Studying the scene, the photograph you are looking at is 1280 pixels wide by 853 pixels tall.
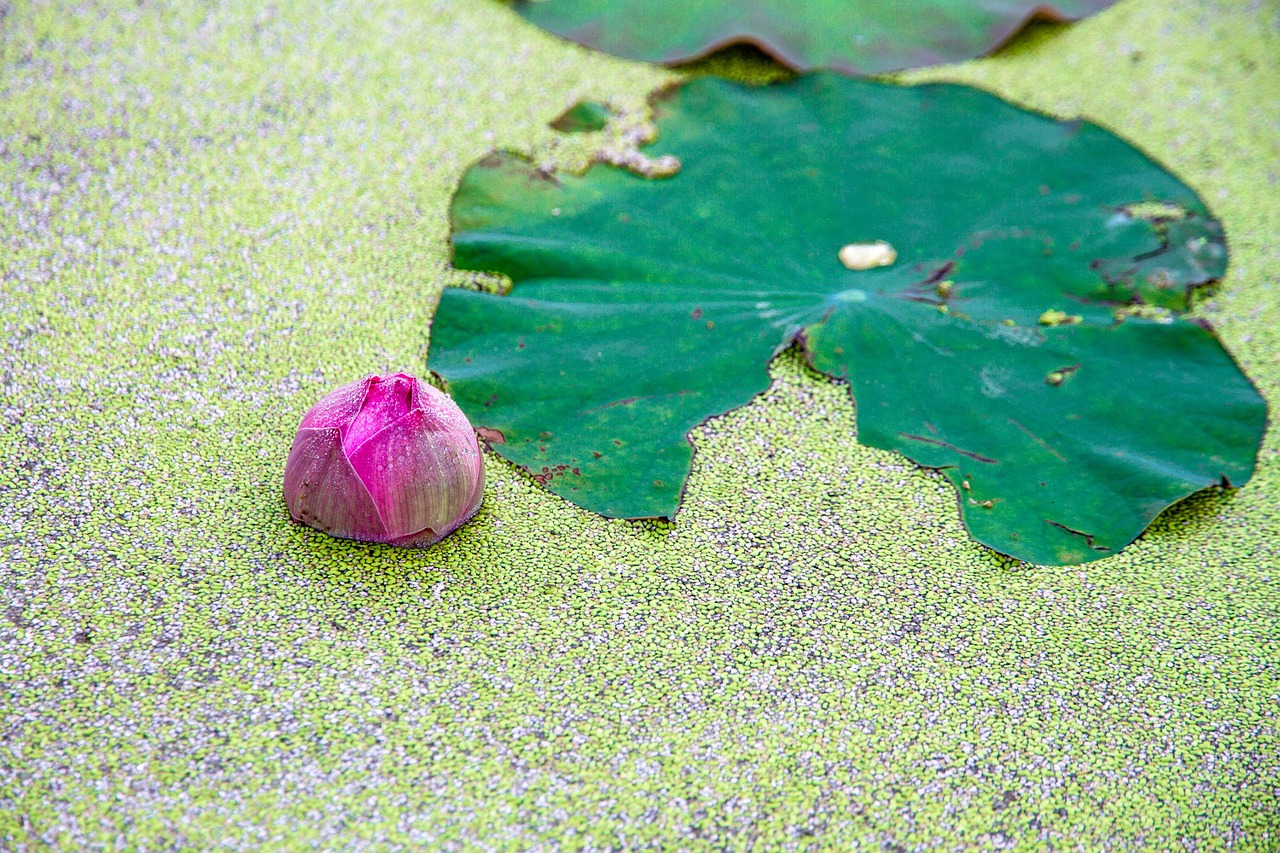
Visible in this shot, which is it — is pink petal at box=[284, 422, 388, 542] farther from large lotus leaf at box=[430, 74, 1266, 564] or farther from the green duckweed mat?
large lotus leaf at box=[430, 74, 1266, 564]

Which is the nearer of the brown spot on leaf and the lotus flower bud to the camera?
the lotus flower bud

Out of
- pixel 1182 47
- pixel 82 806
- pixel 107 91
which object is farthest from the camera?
pixel 1182 47

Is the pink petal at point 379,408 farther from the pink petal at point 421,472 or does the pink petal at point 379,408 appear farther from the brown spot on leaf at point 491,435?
the brown spot on leaf at point 491,435

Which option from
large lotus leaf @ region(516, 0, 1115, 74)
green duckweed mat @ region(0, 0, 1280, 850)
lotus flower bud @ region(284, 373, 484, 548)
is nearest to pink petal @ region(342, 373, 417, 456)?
lotus flower bud @ region(284, 373, 484, 548)

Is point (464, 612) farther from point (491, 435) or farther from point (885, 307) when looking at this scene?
point (885, 307)

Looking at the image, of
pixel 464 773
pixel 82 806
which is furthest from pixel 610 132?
pixel 82 806

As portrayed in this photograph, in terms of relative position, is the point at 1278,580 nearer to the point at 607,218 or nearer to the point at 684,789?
the point at 684,789

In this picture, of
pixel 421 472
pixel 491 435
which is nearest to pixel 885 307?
pixel 491 435
